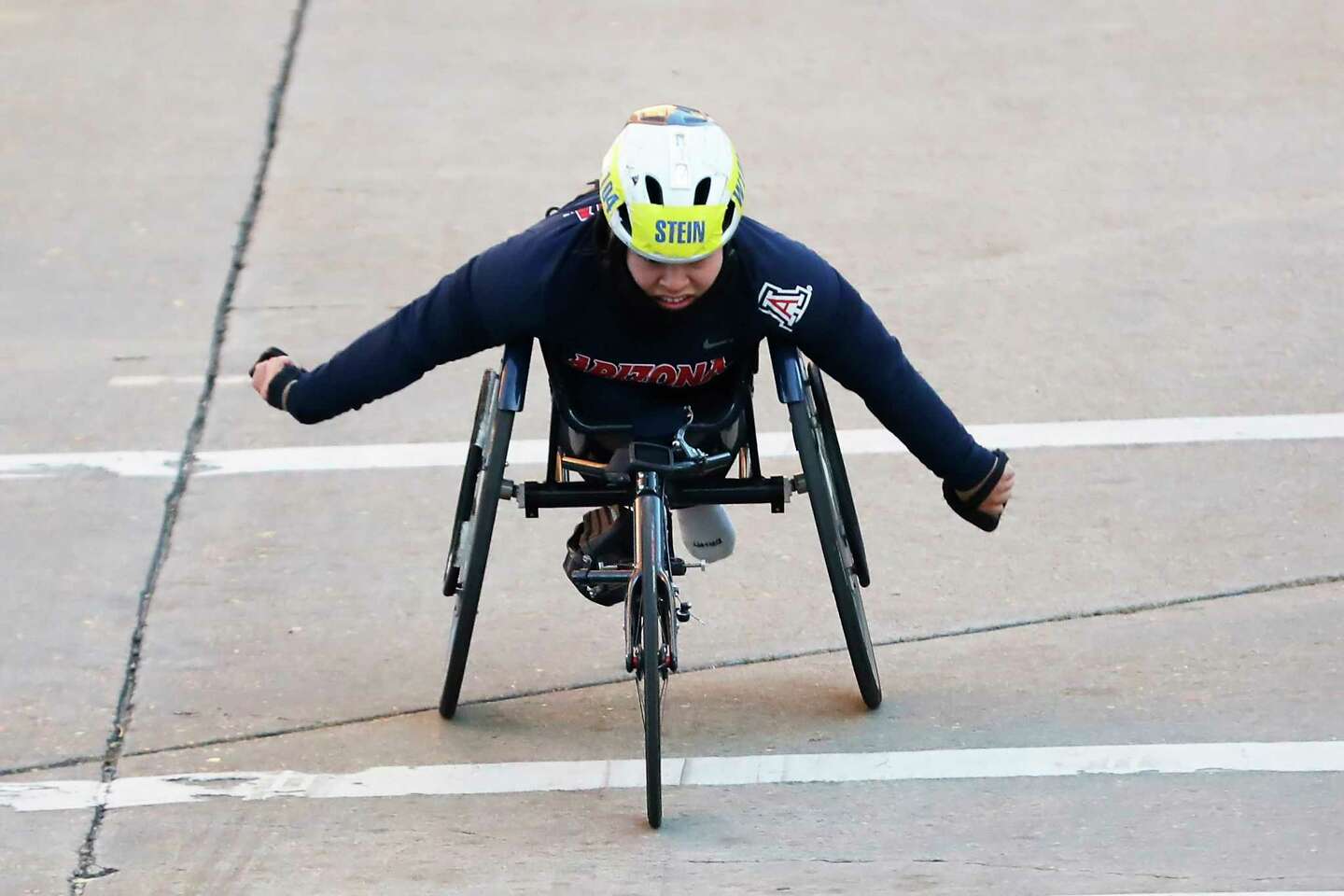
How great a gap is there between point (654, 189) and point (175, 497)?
274cm

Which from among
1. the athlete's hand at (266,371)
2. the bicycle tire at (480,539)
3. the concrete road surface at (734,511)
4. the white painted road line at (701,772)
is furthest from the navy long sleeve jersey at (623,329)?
the concrete road surface at (734,511)

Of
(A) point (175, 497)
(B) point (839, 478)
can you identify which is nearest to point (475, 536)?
(B) point (839, 478)

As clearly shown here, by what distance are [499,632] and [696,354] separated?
1390 millimetres

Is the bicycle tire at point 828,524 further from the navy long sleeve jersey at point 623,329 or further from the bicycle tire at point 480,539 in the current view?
the bicycle tire at point 480,539

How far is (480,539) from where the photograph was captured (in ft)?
16.0

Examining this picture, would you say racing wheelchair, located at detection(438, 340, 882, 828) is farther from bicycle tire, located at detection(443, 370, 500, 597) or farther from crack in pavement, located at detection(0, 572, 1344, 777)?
crack in pavement, located at detection(0, 572, 1344, 777)

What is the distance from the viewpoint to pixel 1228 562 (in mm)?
6113

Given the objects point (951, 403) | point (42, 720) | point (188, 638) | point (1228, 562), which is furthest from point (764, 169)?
point (42, 720)

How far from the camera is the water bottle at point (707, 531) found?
5426mm

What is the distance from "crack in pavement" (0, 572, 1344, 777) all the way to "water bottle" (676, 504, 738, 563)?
35 centimetres

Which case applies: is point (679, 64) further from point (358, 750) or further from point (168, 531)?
point (358, 750)

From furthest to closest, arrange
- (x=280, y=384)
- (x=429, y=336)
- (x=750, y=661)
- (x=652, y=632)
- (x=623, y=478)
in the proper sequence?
1. (x=750, y=661)
2. (x=280, y=384)
3. (x=623, y=478)
4. (x=429, y=336)
5. (x=652, y=632)

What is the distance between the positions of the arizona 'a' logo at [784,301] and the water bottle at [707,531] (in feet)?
2.83

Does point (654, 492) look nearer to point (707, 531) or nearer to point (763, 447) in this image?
point (707, 531)
